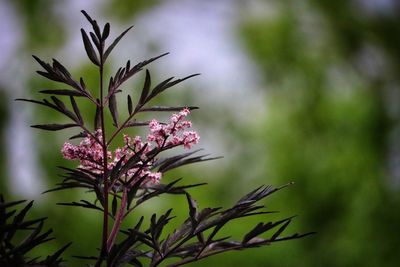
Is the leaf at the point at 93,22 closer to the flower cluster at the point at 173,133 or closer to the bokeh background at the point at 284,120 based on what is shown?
the flower cluster at the point at 173,133

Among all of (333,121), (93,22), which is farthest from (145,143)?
(333,121)

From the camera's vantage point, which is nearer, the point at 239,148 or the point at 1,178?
the point at 1,178

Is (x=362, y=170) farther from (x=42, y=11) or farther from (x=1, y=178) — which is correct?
(x=42, y=11)

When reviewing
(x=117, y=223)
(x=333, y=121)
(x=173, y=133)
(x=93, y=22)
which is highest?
(x=333, y=121)

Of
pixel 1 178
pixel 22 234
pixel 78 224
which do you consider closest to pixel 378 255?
pixel 78 224

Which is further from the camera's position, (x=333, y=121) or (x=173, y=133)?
(x=333, y=121)

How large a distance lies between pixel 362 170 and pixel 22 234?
113 inches

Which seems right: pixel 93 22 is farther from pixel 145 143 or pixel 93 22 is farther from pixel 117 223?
pixel 117 223

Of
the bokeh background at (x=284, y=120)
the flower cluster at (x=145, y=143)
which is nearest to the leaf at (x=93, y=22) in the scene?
the flower cluster at (x=145, y=143)

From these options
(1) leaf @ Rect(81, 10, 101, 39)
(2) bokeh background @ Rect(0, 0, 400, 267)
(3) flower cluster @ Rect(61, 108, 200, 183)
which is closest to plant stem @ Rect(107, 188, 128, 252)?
(3) flower cluster @ Rect(61, 108, 200, 183)

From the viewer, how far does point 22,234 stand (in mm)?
4422

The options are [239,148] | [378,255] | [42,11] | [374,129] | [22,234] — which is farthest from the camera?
[42,11]

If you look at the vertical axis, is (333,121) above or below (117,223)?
above

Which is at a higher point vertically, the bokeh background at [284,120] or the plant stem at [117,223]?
the bokeh background at [284,120]
